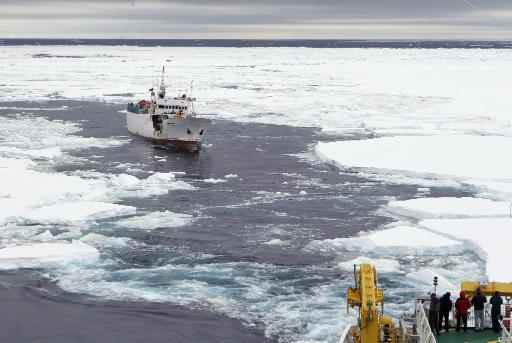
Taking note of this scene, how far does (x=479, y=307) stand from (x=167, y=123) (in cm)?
3230

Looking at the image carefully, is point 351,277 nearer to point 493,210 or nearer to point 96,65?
point 493,210

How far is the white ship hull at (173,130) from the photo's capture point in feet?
140

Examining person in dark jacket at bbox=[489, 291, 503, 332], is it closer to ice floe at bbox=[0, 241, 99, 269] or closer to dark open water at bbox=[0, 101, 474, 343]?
dark open water at bbox=[0, 101, 474, 343]

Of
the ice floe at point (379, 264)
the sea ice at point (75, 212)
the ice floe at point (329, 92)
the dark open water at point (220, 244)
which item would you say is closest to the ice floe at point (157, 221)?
the dark open water at point (220, 244)

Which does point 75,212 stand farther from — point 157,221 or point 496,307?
point 496,307

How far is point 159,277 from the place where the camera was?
19.6 m

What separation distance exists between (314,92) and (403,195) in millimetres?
40528

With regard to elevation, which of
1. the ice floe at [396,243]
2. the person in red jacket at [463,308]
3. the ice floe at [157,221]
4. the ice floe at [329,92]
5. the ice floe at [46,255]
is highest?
the ice floe at [329,92]

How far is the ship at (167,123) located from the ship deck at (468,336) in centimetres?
2953

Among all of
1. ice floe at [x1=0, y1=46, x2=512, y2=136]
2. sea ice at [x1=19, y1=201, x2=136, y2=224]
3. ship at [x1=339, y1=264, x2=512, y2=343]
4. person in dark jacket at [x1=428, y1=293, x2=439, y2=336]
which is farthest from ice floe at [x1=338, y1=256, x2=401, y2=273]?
ice floe at [x1=0, y1=46, x2=512, y2=136]

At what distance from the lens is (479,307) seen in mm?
13406

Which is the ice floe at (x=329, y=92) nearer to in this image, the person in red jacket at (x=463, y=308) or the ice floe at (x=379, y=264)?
the ice floe at (x=379, y=264)

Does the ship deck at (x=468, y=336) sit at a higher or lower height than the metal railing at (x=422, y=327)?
lower

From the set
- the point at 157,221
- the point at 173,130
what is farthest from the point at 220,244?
the point at 173,130
